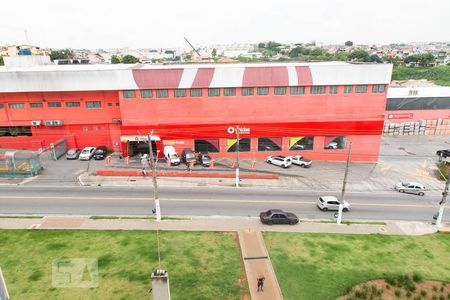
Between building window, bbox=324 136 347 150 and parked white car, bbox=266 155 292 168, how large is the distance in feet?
20.5

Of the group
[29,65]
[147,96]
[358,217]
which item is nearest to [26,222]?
[147,96]

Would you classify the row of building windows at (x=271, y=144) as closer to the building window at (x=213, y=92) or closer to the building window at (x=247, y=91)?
the building window at (x=213, y=92)

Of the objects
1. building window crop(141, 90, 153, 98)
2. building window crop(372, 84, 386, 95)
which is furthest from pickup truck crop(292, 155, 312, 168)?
building window crop(141, 90, 153, 98)

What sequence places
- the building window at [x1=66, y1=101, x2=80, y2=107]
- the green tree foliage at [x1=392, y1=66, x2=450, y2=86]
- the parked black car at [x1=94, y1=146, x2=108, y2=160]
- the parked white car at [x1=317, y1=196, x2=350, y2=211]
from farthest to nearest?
the green tree foliage at [x1=392, y1=66, x2=450, y2=86] → the building window at [x1=66, y1=101, x2=80, y2=107] → the parked black car at [x1=94, y1=146, x2=108, y2=160] → the parked white car at [x1=317, y1=196, x2=350, y2=211]

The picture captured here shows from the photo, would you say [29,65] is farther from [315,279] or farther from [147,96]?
[315,279]

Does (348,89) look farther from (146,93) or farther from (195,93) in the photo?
(146,93)

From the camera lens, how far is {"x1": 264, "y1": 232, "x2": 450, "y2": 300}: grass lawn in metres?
18.0

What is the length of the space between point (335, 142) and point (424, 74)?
122 meters

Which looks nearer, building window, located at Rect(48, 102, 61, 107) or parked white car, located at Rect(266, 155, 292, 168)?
parked white car, located at Rect(266, 155, 292, 168)

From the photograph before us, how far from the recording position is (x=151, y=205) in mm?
27875

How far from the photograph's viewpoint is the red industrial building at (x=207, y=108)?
39062mm

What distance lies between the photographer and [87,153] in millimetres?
39594

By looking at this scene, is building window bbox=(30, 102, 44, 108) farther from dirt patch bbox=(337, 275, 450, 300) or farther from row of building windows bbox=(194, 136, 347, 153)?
dirt patch bbox=(337, 275, 450, 300)

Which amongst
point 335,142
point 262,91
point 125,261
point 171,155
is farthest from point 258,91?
point 125,261
